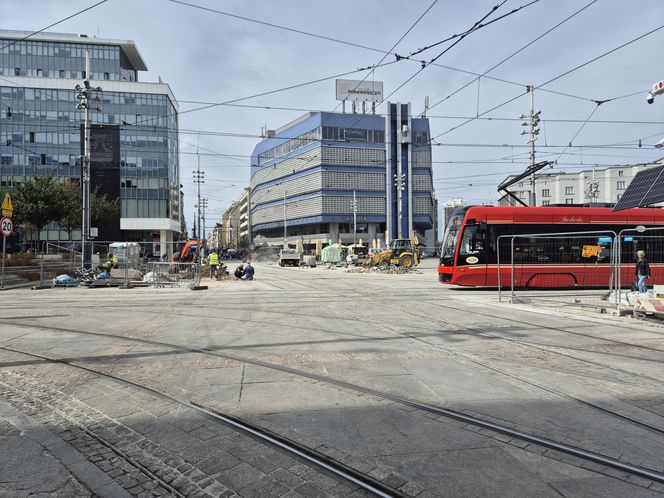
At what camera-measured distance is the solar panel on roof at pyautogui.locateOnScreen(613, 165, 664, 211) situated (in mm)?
13672

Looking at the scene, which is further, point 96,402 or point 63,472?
point 96,402

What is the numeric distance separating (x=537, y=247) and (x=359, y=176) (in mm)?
63414

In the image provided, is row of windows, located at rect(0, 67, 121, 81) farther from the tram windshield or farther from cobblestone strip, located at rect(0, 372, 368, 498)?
cobblestone strip, located at rect(0, 372, 368, 498)

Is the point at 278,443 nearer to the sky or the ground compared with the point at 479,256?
nearer to the ground

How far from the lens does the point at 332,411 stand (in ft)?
14.6

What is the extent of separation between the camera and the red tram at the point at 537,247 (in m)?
17.1

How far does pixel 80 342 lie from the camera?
8.04 meters

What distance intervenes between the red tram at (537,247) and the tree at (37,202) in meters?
29.5

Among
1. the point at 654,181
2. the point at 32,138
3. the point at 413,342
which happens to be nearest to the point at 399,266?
the point at 654,181

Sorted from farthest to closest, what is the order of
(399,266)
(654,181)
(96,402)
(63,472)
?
(399,266) → (654,181) → (96,402) → (63,472)

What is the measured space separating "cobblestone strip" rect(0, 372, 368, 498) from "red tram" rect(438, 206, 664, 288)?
14932 millimetres

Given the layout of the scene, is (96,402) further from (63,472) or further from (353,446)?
(353,446)

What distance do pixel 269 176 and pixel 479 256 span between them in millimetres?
80354

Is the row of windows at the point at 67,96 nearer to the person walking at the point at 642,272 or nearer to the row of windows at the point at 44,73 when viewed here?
the row of windows at the point at 44,73
